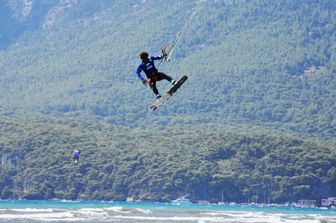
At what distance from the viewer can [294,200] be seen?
154 metres

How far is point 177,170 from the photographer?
517ft

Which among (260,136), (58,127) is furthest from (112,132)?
(260,136)

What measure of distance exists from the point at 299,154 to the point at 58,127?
157ft

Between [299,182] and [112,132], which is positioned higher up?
[112,132]

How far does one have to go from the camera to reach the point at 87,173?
527 feet

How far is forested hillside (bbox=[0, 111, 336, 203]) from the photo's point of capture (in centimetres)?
15500

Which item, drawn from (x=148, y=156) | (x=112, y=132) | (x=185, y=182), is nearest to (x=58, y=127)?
(x=112, y=132)

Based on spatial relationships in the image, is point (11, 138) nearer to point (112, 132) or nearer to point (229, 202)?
point (112, 132)

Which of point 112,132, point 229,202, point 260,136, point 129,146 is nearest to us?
point 229,202

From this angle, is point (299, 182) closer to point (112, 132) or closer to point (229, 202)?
point (229, 202)

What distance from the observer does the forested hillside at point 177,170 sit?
6102 inches

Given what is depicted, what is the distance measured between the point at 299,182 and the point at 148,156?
84.4ft

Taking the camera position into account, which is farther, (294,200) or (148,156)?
(148,156)

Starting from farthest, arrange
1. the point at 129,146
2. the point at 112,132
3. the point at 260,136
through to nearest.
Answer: the point at 112,132, the point at 129,146, the point at 260,136
